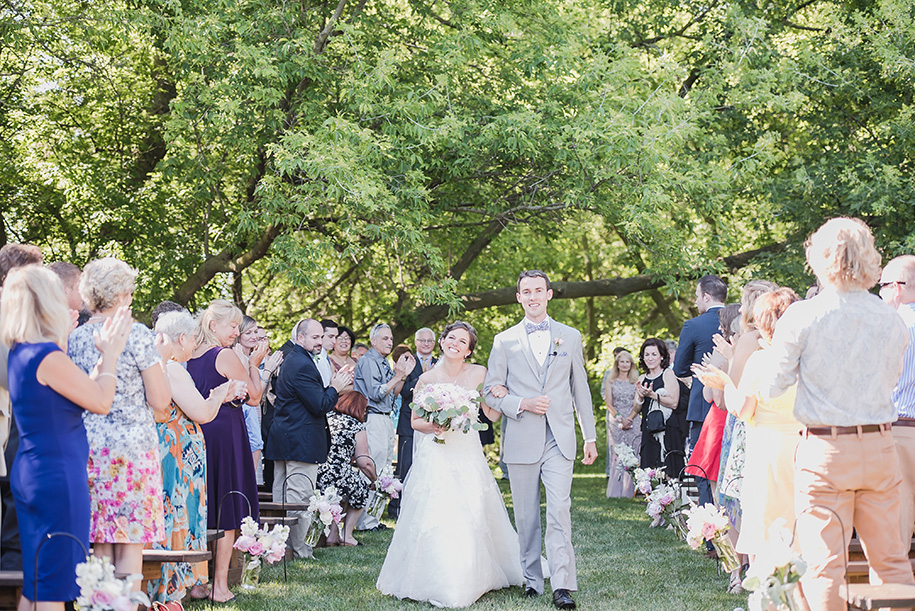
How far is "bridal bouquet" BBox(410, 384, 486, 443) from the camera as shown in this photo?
22.3ft

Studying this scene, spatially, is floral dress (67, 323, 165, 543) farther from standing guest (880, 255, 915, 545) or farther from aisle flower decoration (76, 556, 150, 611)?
standing guest (880, 255, 915, 545)

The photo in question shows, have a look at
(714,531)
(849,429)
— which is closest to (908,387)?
(849,429)

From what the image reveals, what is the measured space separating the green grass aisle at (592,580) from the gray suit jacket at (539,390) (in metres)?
1.06

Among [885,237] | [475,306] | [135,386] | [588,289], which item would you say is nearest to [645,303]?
[588,289]

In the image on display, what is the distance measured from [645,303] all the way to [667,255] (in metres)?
10.4

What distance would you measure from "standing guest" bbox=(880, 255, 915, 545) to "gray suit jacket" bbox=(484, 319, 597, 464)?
Result: 76.3 inches

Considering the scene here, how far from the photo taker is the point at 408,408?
1181 centimetres

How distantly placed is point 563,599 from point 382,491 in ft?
12.5

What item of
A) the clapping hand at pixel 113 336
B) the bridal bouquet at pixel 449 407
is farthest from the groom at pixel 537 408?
the clapping hand at pixel 113 336

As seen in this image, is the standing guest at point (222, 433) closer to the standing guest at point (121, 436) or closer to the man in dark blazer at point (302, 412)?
the man in dark blazer at point (302, 412)

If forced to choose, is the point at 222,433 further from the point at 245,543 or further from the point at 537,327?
the point at 537,327

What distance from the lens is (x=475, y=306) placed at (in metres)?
16.9

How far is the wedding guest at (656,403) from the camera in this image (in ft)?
38.3

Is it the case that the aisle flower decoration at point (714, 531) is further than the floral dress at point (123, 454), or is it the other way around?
the aisle flower decoration at point (714, 531)
